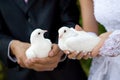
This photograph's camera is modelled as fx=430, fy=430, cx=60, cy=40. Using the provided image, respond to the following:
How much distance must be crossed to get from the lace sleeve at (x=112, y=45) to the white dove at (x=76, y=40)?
39 millimetres

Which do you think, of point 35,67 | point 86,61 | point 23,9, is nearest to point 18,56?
point 35,67

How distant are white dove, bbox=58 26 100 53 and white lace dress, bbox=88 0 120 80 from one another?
2.0 inches

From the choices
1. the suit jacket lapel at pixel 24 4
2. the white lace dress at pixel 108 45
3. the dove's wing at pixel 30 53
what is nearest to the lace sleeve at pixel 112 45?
the white lace dress at pixel 108 45

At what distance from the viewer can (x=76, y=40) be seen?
164cm

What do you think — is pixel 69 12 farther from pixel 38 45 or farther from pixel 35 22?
pixel 38 45

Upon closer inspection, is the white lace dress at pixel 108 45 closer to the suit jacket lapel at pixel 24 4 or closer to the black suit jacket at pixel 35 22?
the black suit jacket at pixel 35 22

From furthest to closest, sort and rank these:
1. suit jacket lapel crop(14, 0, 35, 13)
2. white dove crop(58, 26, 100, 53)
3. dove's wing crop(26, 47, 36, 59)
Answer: suit jacket lapel crop(14, 0, 35, 13) < dove's wing crop(26, 47, 36, 59) < white dove crop(58, 26, 100, 53)

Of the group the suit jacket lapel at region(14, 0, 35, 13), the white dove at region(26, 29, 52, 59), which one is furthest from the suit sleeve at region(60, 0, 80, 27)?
the white dove at region(26, 29, 52, 59)

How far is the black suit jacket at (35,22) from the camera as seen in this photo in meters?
1.97

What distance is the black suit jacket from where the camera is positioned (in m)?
1.97

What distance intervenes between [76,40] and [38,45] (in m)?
0.18

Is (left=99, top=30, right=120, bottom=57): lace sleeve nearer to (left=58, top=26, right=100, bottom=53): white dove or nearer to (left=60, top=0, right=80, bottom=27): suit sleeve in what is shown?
(left=58, top=26, right=100, bottom=53): white dove

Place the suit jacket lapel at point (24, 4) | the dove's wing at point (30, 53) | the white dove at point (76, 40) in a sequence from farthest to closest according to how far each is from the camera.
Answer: the suit jacket lapel at point (24, 4) < the dove's wing at point (30, 53) < the white dove at point (76, 40)

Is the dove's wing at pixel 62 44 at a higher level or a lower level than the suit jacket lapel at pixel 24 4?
lower
